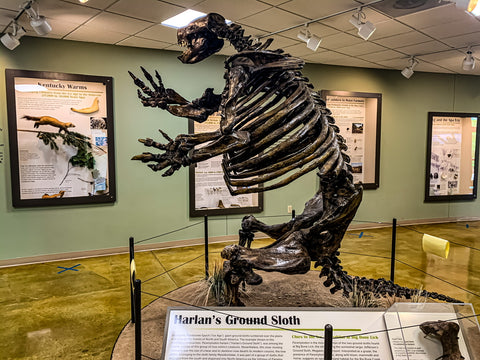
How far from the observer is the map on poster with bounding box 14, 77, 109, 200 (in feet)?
15.3

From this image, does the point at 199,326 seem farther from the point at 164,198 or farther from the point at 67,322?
the point at 164,198

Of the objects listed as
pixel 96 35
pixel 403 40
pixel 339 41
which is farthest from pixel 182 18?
pixel 403 40

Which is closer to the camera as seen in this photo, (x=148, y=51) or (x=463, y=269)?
(x=463, y=269)

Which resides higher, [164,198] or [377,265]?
[164,198]

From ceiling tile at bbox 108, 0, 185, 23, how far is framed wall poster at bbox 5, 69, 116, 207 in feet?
4.49

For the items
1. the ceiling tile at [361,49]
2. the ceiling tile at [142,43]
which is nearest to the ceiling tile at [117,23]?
the ceiling tile at [142,43]

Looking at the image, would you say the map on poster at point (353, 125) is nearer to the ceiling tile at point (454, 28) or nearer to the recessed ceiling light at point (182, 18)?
the ceiling tile at point (454, 28)

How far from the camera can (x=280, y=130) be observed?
90.4 inches

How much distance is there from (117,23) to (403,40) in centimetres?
347

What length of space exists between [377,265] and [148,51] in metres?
4.10

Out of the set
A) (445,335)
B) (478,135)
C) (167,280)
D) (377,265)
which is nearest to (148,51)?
(167,280)

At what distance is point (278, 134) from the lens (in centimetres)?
229

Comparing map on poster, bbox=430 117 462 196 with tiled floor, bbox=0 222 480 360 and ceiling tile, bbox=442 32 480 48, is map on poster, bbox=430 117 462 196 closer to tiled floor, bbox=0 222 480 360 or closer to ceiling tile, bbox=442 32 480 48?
tiled floor, bbox=0 222 480 360

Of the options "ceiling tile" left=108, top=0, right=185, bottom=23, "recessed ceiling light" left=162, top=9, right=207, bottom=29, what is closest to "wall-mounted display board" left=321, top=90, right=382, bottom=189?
"recessed ceiling light" left=162, top=9, right=207, bottom=29
